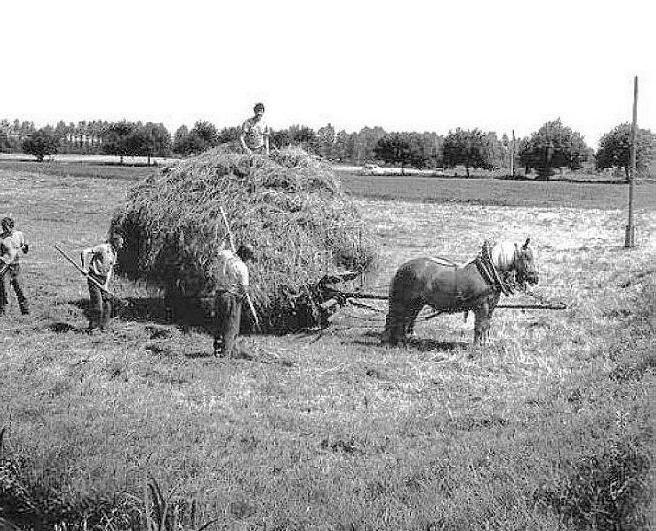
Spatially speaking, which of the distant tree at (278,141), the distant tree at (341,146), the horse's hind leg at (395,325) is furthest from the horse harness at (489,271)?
the distant tree at (341,146)

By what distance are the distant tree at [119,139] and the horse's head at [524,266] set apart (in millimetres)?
98775

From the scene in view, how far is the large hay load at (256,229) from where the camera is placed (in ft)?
42.2

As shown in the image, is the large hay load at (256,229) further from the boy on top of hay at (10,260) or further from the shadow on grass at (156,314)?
the boy on top of hay at (10,260)

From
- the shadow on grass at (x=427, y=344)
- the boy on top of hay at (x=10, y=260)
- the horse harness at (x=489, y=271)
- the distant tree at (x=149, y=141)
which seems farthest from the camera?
the distant tree at (x=149, y=141)

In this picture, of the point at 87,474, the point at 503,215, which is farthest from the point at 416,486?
the point at 503,215

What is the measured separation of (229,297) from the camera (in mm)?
11539

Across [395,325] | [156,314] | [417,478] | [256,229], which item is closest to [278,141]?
[256,229]

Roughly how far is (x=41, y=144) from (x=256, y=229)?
113340 millimetres

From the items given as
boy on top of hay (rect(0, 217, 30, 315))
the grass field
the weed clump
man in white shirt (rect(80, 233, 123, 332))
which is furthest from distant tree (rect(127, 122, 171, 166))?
the weed clump

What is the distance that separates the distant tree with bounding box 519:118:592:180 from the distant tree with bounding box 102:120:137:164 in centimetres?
5401

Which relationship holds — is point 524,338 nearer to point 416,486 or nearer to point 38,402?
point 416,486

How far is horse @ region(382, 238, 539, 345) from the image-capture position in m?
12.1

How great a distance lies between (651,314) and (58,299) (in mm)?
11379

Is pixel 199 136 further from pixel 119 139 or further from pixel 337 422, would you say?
pixel 337 422
